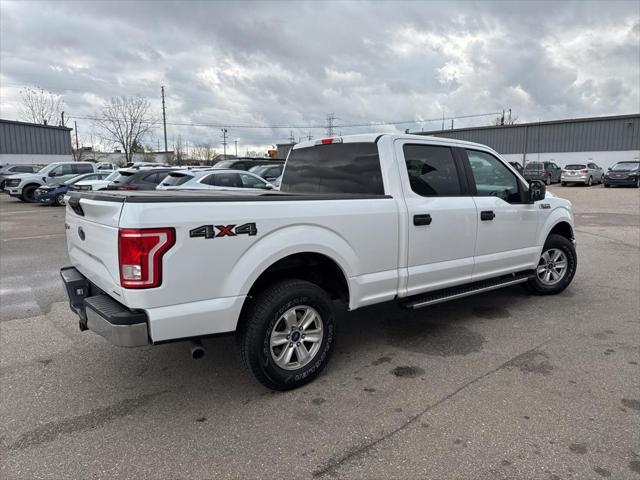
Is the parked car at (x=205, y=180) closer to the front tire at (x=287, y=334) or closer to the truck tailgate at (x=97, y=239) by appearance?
the truck tailgate at (x=97, y=239)

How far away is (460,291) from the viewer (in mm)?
4523

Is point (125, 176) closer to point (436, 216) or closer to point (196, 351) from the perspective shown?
point (436, 216)

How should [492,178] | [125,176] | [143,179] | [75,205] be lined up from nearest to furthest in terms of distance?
[75,205], [492,178], [143,179], [125,176]

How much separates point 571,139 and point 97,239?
4716cm

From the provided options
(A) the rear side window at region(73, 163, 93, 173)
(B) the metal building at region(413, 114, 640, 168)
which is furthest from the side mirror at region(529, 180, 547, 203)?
(B) the metal building at region(413, 114, 640, 168)

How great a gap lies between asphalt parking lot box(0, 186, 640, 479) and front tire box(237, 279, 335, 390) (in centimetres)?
16

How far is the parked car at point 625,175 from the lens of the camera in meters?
26.8

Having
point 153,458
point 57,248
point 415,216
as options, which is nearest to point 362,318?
point 415,216

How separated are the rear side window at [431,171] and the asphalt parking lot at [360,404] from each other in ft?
4.73

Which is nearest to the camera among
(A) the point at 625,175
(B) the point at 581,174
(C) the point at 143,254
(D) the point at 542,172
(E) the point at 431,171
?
(C) the point at 143,254

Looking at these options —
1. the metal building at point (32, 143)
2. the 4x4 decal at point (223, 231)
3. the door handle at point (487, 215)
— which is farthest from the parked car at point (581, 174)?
the metal building at point (32, 143)

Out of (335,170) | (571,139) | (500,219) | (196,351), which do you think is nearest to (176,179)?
(335,170)

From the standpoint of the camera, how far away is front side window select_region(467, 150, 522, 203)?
476 cm

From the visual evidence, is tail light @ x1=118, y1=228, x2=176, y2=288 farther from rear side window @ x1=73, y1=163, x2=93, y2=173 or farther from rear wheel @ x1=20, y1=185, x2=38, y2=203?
rear wheel @ x1=20, y1=185, x2=38, y2=203
